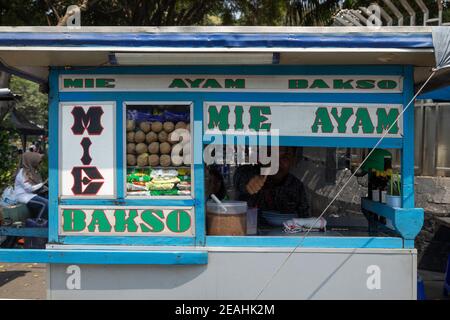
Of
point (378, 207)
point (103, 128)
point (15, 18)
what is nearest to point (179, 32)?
point (103, 128)

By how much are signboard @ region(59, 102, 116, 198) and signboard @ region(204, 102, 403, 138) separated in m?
0.69

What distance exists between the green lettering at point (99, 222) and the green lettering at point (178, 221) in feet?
1.39

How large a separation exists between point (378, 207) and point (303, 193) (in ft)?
2.26

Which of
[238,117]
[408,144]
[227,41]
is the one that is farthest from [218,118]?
[408,144]

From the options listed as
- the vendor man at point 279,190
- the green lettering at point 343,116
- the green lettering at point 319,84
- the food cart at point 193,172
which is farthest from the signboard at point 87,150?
the green lettering at point 343,116

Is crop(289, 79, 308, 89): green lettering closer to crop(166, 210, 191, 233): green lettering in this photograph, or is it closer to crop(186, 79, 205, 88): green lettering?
crop(186, 79, 205, 88): green lettering

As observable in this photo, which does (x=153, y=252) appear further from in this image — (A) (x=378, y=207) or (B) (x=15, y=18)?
(B) (x=15, y=18)

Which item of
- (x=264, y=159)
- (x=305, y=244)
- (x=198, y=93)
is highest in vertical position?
(x=198, y=93)

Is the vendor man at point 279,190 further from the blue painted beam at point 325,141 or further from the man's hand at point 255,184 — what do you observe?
the blue painted beam at point 325,141

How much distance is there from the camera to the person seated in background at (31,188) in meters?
5.86

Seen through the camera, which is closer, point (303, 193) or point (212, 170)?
→ point (212, 170)

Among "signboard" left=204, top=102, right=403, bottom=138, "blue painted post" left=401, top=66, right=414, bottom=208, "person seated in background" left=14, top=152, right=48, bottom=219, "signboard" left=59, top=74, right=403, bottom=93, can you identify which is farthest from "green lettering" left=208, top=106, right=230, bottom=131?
"person seated in background" left=14, top=152, right=48, bottom=219

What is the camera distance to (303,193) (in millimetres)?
4246

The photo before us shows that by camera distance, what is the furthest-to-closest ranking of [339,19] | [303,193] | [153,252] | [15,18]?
[15,18]
[339,19]
[303,193]
[153,252]
